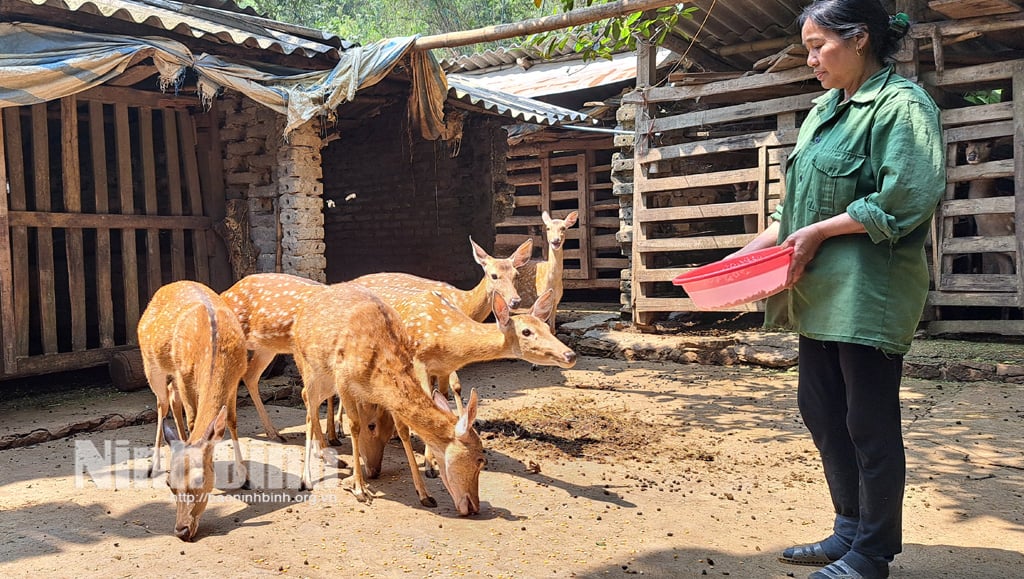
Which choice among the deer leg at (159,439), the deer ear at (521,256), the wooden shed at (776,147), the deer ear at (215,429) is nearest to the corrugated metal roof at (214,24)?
the deer ear at (521,256)

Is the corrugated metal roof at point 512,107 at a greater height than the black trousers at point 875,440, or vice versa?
the corrugated metal roof at point 512,107

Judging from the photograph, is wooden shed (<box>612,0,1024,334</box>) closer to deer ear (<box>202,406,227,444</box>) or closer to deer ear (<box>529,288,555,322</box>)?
deer ear (<box>529,288,555,322</box>)

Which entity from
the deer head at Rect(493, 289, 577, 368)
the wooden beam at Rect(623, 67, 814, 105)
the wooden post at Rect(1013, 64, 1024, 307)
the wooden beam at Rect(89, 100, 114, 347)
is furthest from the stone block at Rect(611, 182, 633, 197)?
the deer head at Rect(493, 289, 577, 368)

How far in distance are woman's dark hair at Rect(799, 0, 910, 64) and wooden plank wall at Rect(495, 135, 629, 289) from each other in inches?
436

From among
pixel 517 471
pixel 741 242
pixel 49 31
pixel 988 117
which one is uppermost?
pixel 49 31

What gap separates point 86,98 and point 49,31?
125 centimetres

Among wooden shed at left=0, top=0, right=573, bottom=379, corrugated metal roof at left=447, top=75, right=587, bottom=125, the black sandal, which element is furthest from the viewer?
corrugated metal roof at left=447, top=75, right=587, bottom=125

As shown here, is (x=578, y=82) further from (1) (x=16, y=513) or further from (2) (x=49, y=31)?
(1) (x=16, y=513)

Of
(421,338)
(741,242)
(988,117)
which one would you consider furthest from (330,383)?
(988,117)

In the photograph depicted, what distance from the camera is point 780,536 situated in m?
3.84

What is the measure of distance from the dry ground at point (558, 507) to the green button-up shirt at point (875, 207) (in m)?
1.17

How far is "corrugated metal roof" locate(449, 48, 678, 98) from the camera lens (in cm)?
1266

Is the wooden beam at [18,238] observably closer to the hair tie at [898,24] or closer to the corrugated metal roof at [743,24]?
the corrugated metal roof at [743,24]

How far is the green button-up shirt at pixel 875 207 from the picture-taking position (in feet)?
9.10
